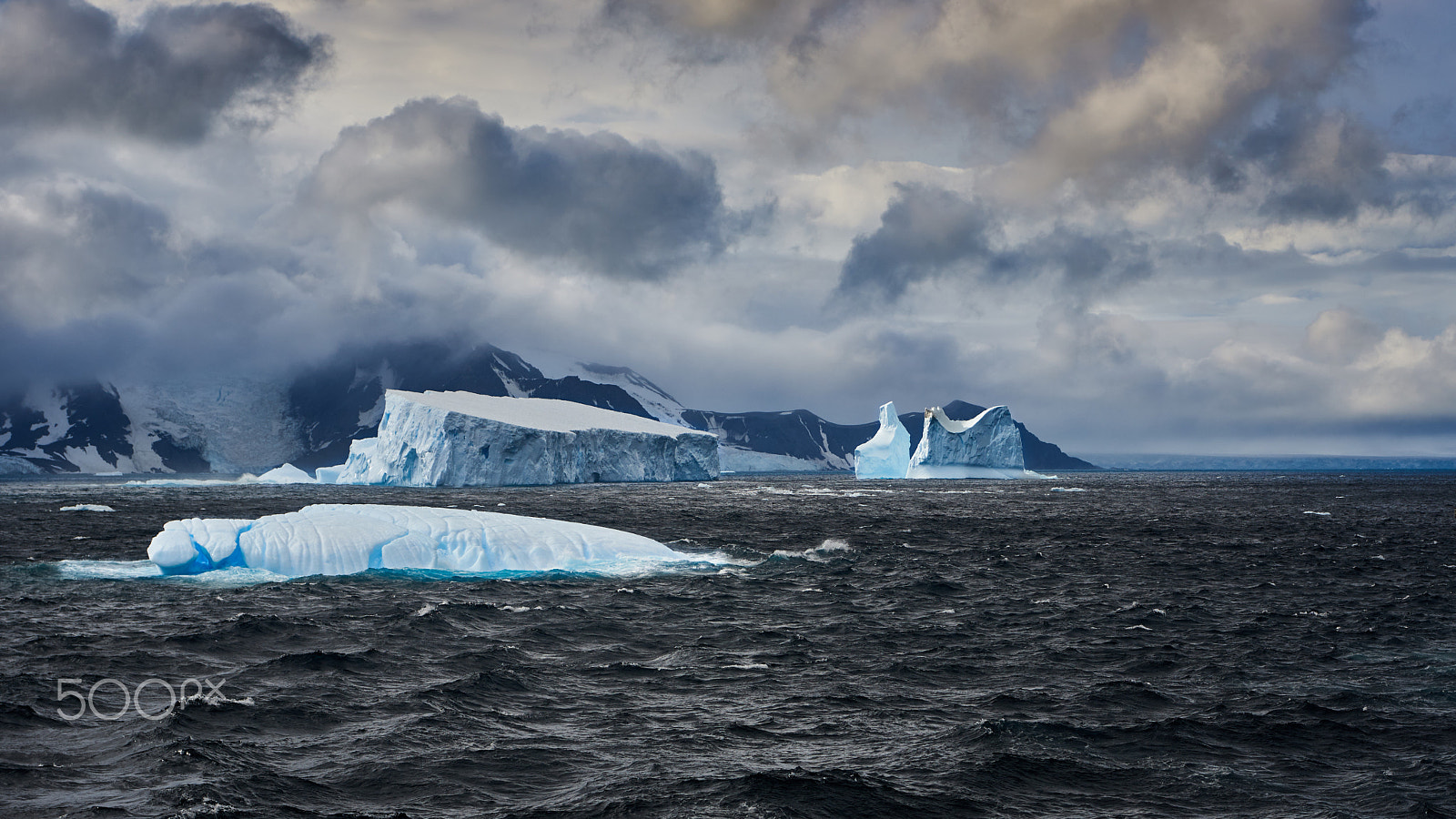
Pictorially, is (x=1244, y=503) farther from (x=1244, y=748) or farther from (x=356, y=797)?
(x=356, y=797)

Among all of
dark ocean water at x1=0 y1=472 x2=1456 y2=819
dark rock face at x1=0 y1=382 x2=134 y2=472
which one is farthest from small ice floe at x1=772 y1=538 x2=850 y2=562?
dark rock face at x1=0 y1=382 x2=134 y2=472

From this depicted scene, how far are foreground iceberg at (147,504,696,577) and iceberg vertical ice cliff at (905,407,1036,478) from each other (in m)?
77.5

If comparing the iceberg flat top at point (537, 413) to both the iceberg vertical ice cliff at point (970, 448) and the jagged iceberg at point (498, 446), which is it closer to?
the jagged iceberg at point (498, 446)

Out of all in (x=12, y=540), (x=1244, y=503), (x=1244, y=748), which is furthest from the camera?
(x=1244, y=503)

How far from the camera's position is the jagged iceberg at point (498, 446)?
70938 millimetres

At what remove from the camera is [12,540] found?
2977 cm

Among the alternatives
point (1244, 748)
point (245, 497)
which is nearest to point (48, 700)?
point (1244, 748)

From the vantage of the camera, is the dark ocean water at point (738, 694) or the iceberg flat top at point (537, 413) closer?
the dark ocean water at point (738, 694)

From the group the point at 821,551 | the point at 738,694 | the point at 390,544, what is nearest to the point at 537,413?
the point at 821,551

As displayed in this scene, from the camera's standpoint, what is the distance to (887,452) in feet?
357

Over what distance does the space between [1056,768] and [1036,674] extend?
409 cm

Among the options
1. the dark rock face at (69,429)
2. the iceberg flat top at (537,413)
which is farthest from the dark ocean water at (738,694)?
the dark rock face at (69,429)

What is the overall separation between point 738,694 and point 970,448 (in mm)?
95133

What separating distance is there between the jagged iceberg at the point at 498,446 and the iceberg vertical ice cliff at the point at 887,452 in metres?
27.6
